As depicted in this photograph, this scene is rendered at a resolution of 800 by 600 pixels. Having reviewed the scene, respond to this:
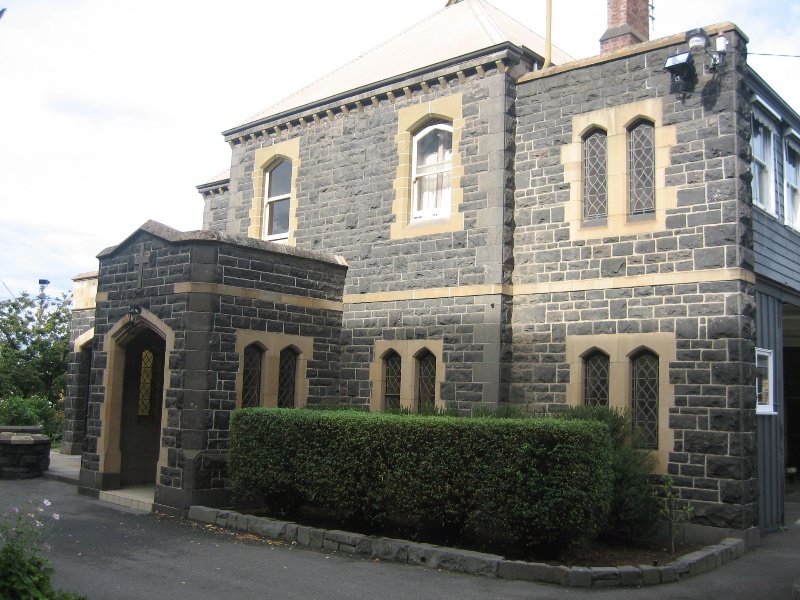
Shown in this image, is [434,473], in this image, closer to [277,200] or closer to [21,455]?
[277,200]

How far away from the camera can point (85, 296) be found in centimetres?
2145

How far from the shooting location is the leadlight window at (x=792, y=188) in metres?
14.3

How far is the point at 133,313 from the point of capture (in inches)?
555

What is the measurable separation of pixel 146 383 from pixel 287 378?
3.22 metres

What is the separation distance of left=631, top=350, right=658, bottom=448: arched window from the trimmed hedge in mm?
2365

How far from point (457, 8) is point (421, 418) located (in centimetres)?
1061

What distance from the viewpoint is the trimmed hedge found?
923cm

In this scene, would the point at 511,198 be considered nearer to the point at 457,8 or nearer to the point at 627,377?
the point at 627,377

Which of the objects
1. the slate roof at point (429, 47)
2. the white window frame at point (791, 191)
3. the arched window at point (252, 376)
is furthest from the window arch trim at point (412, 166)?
the white window frame at point (791, 191)

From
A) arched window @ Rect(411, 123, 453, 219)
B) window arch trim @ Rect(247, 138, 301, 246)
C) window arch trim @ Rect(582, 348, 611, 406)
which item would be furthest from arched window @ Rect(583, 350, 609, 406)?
window arch trim @ Rect(247, 138, 301, 246)

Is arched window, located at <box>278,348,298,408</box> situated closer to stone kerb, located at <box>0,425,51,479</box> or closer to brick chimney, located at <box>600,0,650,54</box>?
stone kerb, located at <box>0,425,51,479</box>

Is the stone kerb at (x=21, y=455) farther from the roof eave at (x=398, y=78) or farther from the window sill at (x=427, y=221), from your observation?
the window sill at (x=427, y=221)

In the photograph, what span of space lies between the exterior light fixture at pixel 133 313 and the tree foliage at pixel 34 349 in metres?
12.9

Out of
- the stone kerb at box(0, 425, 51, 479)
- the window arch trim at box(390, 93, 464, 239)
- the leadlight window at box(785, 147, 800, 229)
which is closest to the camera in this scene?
the window arch trim at box(390, 93, 464, 239)
